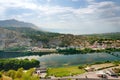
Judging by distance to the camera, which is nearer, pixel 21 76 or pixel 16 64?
pixel 21 76

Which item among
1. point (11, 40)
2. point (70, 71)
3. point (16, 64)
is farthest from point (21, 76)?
point (11, 40)

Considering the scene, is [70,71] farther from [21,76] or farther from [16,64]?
[21,76]

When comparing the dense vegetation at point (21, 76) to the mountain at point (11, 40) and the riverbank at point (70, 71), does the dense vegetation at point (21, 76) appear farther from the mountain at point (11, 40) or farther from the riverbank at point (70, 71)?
the mountain at point (11, 40)

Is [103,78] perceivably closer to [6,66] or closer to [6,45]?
[6,66]

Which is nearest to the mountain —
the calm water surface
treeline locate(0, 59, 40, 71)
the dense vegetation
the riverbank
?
the calm water surface

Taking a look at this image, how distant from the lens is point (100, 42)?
422ft

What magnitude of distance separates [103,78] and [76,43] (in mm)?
98272

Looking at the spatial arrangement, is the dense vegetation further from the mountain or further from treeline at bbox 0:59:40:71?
the mountain

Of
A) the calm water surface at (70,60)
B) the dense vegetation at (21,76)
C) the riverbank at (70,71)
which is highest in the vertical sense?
the dense vegetation at (21,76)

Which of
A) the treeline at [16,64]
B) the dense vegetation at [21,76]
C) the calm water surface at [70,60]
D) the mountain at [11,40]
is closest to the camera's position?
the dense vegetation at [21,76]

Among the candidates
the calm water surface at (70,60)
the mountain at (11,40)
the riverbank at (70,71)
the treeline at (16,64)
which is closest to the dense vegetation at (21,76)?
the riverbank at (70,71)

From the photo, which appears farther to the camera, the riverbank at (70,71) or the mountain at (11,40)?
the mountain at (11,40)

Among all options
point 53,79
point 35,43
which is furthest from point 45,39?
point 53,79

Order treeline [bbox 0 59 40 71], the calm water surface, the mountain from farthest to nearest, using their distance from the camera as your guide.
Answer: the mountain < the calm water surface < treeline [bbox 0 59 40 71]
